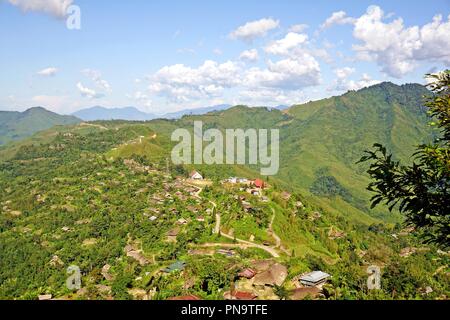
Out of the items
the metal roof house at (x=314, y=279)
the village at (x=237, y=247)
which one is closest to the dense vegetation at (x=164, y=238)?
the village at (x=237, y=247)

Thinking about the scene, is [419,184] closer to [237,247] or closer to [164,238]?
[237,247]

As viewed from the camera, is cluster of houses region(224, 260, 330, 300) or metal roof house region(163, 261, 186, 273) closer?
cluster of houses region(224, 260, 330, 300)

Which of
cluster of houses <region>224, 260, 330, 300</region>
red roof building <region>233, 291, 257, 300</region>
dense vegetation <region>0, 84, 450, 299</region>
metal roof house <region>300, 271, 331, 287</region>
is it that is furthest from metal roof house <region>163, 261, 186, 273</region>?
metal roof house <region>300, 271, 331, 287</region>

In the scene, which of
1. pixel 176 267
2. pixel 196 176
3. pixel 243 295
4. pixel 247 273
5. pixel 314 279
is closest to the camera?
pixel 243 295

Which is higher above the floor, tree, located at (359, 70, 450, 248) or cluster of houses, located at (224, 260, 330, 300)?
tree, located at (359, 70, 450, 248)

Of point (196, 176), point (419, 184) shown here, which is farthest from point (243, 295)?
point (196, 176)

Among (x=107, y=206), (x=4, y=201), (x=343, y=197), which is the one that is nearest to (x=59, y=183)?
(x=4, y=201)

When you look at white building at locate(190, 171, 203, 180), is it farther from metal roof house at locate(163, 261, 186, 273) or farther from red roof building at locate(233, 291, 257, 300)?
red roof building at locate(233, 291, 257, 300)
